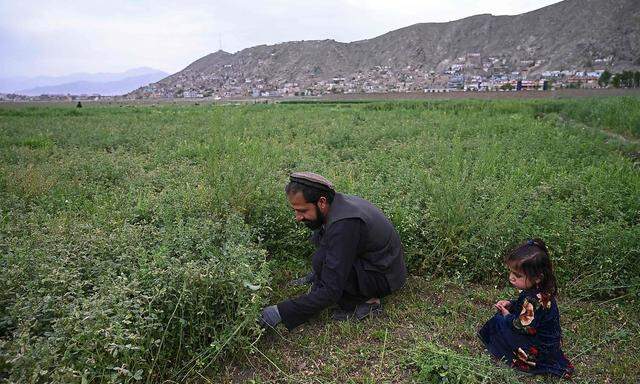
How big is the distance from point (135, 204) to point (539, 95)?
43418mm

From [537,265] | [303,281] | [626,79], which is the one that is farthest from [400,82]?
[537,265]

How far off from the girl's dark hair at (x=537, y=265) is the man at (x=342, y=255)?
37.2 inches

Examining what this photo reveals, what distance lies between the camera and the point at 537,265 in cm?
273

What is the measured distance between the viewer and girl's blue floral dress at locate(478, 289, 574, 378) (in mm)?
2740

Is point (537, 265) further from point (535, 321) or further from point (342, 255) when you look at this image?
point (342, 255)

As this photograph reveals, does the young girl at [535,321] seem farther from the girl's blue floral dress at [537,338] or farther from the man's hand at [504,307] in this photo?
the man's hand at [504,307]

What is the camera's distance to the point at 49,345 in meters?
2.11

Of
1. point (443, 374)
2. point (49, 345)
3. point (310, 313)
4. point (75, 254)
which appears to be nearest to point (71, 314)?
point (49, 345)

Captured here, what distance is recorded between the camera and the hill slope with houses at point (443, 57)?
8194 cm

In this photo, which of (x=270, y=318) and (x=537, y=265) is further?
(x=270, y=318)

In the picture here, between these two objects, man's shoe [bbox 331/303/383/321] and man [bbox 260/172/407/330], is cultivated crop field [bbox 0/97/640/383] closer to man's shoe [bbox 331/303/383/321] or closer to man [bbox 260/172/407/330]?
man's shoe [bbox 331/303/383/321]

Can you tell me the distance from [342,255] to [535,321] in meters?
1.32

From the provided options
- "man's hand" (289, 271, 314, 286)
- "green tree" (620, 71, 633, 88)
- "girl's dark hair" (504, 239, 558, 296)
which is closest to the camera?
"girl's dark hair" (504, 239, 558, 296)

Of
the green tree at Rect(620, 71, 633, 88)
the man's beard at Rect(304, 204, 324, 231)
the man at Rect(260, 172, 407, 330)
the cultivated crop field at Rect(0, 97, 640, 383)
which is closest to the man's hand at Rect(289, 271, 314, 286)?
the cultivated crop field at Rect(0, 97, 640, 383)
